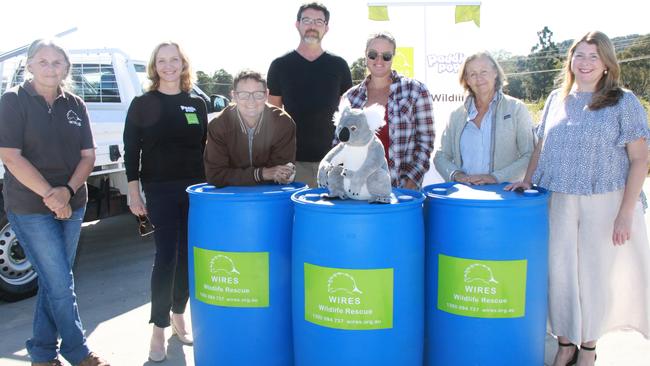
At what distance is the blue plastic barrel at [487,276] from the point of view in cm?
237

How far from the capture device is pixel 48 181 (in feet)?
9.37

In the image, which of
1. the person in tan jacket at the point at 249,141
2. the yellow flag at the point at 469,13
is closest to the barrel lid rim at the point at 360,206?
the person in tan jacket at the point at 249,141

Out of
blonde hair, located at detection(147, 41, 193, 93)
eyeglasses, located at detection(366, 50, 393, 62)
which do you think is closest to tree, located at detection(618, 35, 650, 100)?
eyeglasses, located at detection(366, 50, 393, 62)

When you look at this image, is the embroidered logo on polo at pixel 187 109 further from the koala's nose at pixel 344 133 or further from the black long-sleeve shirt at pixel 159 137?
the koala's nose at pixel 344 133

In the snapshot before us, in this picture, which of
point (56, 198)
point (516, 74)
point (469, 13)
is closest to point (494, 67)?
point (56, 198)

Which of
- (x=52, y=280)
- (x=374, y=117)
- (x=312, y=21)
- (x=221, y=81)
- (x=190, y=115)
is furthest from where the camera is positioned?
(x=221, y=81)

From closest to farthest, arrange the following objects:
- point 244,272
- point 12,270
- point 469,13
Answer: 1. point 244,272
2. point 12,270
3. point 469,13

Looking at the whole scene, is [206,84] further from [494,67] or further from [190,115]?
[494,67]

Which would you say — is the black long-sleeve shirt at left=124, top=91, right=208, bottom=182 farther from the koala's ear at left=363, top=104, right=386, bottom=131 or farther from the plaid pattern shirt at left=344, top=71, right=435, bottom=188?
the koala's ear at left=363, top=104, right=386, bottom=131

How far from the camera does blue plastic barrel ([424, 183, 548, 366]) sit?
2371mm

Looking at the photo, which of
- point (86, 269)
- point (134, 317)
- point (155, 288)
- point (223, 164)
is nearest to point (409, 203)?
point (223, 164)

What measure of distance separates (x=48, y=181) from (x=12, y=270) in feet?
6.22

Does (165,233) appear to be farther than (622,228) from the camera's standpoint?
Yes

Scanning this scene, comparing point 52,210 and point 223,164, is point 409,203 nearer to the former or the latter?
point 223,164
